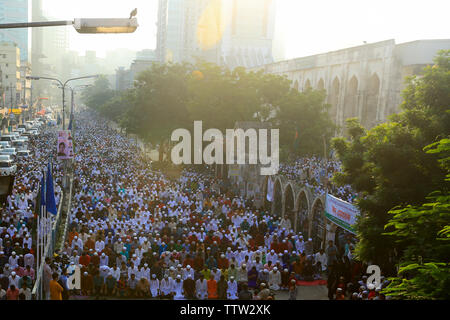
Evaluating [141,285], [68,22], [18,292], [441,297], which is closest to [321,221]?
[141,285]

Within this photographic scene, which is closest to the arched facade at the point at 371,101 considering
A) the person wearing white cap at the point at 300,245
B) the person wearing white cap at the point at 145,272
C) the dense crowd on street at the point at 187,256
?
the dense crowd on street at the point at 187,256

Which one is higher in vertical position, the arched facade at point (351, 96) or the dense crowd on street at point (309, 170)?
the arched facade at point (351, 96)

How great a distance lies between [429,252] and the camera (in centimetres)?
830

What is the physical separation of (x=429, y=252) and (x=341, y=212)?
22.5ft

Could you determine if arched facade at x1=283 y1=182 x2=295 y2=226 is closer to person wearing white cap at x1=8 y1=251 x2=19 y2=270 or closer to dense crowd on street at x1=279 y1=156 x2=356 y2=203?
dense crowd on street at x1=279 y1=156 x2=356 y2=203

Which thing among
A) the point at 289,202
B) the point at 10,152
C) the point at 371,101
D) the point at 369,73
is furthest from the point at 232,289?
the point at 371,101

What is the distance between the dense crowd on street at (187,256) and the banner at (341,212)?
71cm

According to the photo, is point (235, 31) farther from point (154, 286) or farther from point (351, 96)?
point (154, 286)

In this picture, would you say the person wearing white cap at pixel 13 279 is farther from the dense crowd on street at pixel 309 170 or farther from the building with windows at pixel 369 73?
the building with windows at pixel 369 73

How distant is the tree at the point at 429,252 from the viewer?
20.9 ft

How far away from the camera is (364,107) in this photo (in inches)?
1735

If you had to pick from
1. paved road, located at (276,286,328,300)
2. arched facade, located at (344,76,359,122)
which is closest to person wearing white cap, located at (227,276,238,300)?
paved road, located at (276,286,328,300)

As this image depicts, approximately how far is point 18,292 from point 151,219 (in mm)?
7861

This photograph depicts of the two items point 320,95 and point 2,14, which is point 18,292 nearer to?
point 320,95
